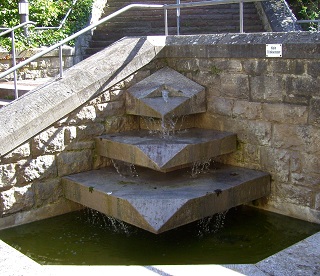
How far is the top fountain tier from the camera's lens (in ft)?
22.0

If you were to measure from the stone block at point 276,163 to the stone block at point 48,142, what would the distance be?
2.38 metres

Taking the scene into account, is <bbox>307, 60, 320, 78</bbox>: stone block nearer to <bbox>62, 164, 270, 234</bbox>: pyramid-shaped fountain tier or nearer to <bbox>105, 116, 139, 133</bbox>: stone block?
<bbox>62, 164, 270, 234</bbox>: pyramid-shaped fountain tier

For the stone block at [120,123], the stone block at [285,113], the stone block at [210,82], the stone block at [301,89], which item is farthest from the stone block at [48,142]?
the stone block at [301,89]

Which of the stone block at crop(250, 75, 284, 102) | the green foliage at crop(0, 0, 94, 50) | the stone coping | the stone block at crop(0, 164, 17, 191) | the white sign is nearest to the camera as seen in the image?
the stone coping

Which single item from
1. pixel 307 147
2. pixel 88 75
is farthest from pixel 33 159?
pixel 307 147

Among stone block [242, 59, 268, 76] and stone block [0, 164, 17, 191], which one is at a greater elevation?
stone block [242, 59, 268, 76]

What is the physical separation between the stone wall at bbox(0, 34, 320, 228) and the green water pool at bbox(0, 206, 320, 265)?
10.1 inches

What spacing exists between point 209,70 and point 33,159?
2.44 metres

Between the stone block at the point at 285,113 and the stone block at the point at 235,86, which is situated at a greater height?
the stone block at the point at 235,86

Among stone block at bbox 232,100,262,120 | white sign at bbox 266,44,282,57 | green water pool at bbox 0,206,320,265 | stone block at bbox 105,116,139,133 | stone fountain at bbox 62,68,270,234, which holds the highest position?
white sign at bbox 266,44,282,57

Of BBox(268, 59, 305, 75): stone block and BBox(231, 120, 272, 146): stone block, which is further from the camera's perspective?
BBox(231, 120, 272, 146): stone block

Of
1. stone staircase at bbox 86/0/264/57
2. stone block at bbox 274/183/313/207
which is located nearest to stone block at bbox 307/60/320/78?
stone block at bbox 274/183/313/207

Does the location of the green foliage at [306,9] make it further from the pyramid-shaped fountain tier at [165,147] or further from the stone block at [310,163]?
the stone block at [310,163]

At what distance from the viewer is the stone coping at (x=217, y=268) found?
3795 mm
